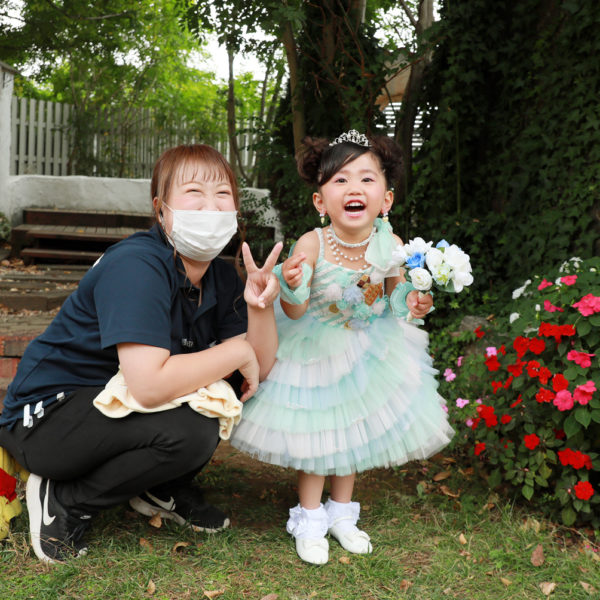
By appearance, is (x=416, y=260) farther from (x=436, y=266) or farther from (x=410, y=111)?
(x=410, y=111)

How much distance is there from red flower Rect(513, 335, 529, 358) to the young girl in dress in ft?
1.47

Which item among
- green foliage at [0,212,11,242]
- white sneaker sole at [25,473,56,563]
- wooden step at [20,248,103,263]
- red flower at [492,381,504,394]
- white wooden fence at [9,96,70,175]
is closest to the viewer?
white sneaker sole at [25,473,56,563]

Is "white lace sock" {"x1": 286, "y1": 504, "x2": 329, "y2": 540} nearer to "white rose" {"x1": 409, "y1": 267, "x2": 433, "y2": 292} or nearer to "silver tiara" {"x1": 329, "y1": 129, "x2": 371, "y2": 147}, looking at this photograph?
"white rose" {"x1": 409, "y1": 267, "x2": 433, "y2": 292}

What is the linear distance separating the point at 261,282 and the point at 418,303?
0.57 metres

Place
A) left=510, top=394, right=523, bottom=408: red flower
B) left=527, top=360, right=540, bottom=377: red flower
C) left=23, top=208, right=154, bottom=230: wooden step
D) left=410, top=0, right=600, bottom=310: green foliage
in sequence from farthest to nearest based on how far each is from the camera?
left=23, top=208, right=154, bottom=230: wooden step → left=410, top=0, right=600, bottom=310: green foliage → left=510, top=394, right=523, bottom=408: red flower → left=527, top=360, right=540, bottom=377: red flower

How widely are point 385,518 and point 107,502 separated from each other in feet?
3.75

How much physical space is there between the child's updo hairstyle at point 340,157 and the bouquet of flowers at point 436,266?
1.39 ft

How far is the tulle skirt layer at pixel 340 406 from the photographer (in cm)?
229

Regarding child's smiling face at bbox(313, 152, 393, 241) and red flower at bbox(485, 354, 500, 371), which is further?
red flower at bbox(485, 354, 500, 371)

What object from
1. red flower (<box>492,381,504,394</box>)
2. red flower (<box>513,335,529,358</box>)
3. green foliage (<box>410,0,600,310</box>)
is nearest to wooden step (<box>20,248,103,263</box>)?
green foliage (<box>410,0,600,310</box>)

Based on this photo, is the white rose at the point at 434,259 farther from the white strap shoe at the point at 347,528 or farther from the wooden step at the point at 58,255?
the wooden step at the point at 58,255

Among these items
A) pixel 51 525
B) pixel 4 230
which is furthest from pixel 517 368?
pixel 4 230

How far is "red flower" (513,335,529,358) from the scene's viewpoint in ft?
8.84

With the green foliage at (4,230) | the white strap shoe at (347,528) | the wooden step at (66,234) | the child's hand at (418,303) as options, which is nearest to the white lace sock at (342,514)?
the white strap shoe at (347,528)
